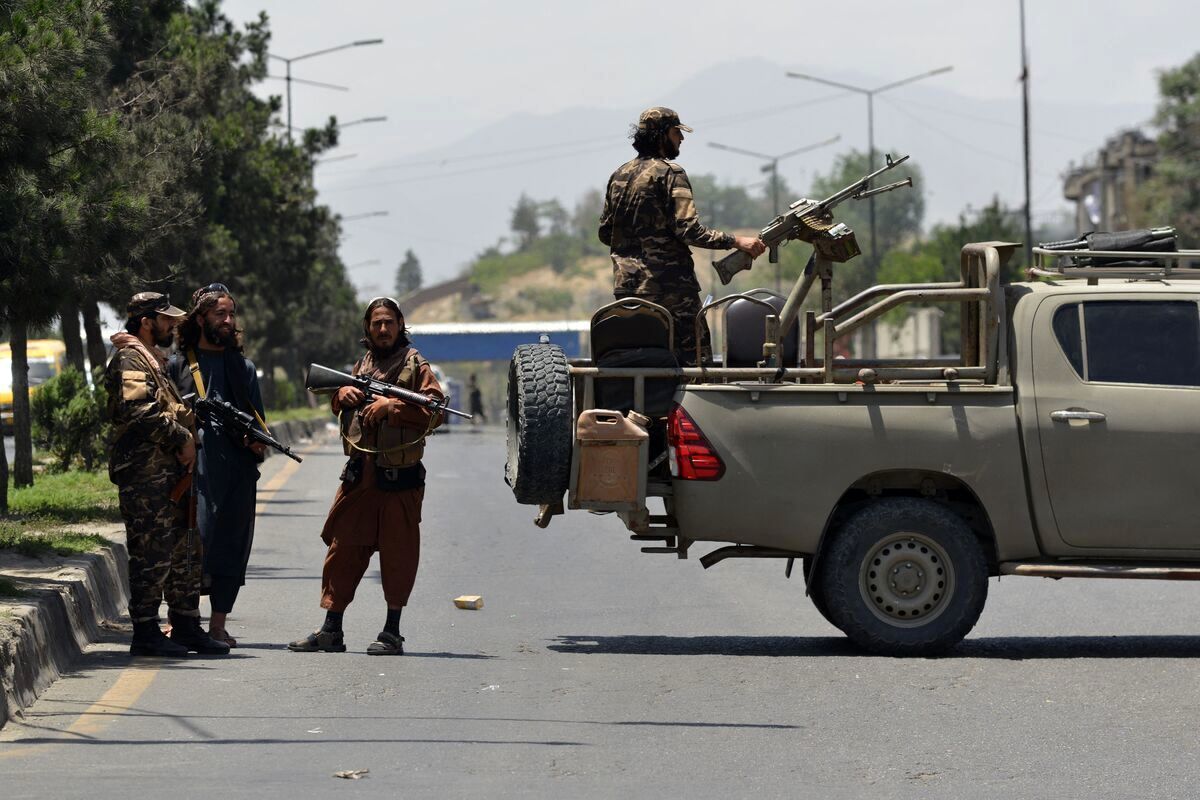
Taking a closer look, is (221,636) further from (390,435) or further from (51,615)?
(390,435)

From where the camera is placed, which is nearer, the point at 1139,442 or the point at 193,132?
the point at 1139,442

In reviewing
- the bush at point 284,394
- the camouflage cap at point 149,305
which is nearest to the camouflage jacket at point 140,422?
the camouflage cap at point 149,305

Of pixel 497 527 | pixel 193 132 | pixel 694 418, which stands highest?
pixel 193 132

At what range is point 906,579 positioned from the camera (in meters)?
10.4

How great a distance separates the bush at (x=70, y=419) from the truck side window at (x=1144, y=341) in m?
14.5

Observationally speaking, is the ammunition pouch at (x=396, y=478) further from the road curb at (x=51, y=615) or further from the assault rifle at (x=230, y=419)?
the road curb at (x=51, y=615)

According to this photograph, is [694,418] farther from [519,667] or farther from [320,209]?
[320,209]

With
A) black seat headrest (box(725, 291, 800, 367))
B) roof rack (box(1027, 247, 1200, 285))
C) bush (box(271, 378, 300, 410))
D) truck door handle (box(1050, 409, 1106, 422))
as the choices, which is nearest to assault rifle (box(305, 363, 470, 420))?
black seat headrest (box(725, 291, 800, 367))

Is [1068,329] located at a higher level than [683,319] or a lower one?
lower

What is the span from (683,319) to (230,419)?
8.03 feet

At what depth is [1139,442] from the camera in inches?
408

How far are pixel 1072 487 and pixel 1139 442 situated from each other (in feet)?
1.33

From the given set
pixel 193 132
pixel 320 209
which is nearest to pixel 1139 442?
pixel 193 132

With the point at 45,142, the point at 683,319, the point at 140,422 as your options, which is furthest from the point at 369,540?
the point at 45,142
